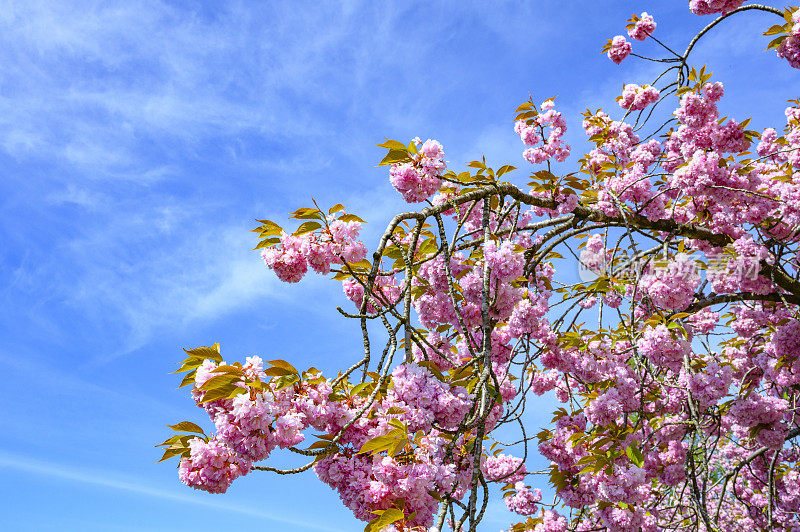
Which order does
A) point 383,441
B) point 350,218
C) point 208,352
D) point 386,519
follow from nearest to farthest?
point 386,519, point 383,441, point 208,352, point 350,218

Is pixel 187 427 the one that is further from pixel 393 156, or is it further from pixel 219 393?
pixel 393 156

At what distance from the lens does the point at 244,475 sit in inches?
92.3

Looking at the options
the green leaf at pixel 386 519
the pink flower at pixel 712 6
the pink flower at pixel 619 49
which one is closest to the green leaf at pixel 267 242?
the green leaf at pixel 386 519

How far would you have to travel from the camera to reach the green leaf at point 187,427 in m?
2.35

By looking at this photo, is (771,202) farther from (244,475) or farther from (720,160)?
(244,475)

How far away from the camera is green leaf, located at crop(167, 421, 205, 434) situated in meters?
2.35

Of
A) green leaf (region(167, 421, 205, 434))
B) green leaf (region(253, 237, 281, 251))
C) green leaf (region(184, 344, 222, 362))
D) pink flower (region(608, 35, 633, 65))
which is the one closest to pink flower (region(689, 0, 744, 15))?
pink flower (region(608, 35, 633, 65))

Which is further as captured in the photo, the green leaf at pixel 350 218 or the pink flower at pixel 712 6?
the pink flower at pixel 712 6

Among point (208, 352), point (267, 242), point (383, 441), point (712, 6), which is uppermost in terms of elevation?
point (712, 6)

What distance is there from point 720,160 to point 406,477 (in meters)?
3.60

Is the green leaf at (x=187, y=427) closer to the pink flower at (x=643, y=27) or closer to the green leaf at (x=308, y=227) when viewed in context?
the green leaf at (x=308, y=227)

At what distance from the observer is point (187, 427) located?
235cm

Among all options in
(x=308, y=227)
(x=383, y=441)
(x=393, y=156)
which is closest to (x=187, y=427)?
(x=383, y=441)

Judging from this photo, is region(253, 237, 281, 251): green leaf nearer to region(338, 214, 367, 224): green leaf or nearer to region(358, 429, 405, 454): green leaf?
region(338, 214, 367, 224): green leaf
